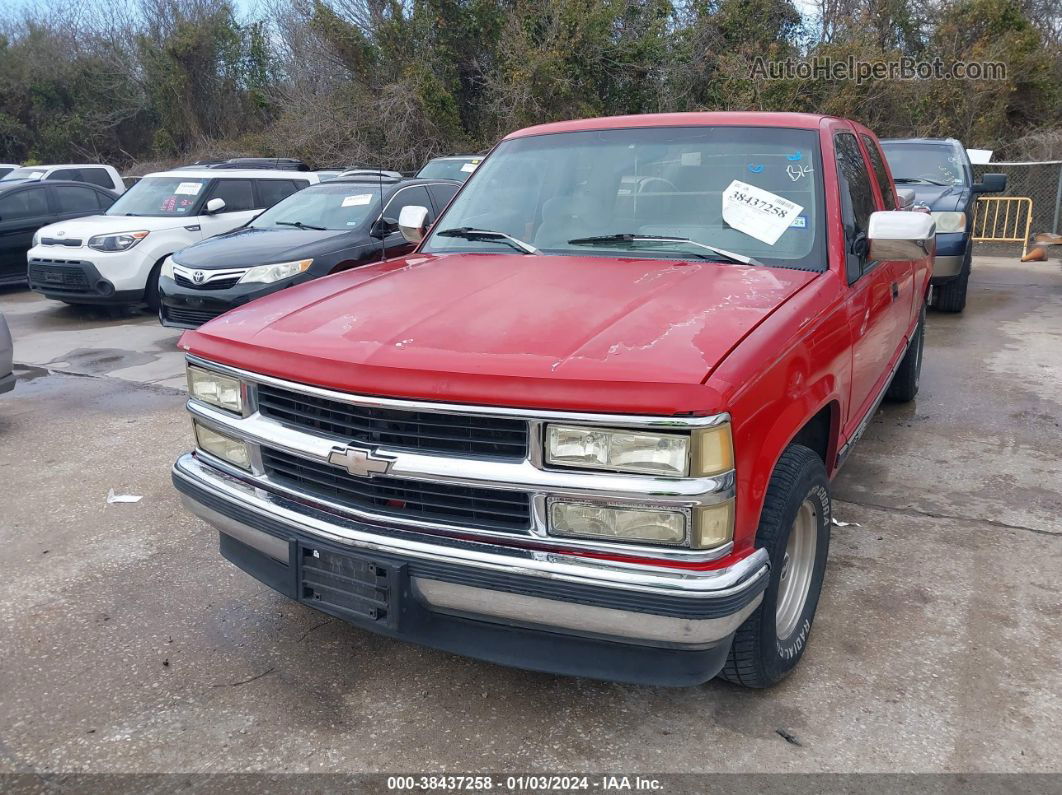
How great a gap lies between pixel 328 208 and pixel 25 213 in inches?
247

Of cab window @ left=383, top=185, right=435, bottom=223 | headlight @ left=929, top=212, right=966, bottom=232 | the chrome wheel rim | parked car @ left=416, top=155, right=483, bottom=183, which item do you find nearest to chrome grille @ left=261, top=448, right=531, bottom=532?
the chrome wheel rim

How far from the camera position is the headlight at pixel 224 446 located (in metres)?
2.90

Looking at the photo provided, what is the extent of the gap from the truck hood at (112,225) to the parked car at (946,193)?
794cm

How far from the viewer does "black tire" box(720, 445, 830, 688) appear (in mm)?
2520

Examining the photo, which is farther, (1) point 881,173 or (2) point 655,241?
(1) point 881,173

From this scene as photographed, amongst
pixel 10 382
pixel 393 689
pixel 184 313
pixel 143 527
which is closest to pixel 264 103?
pixel 184 313

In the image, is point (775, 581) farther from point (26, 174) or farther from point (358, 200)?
point (26, 174)

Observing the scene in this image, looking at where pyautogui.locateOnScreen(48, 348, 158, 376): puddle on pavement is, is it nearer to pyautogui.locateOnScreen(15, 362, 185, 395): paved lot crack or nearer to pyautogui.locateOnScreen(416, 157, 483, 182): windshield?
pyautogui.locateOnScreen(15, 362, 185, 395): paved lot crack

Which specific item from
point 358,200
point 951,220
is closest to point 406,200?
point 358,200

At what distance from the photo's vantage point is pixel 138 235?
390 inches

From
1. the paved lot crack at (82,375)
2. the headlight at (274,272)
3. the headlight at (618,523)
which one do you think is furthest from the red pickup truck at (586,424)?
the headlight at (274,272)

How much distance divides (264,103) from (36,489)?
87.5ft

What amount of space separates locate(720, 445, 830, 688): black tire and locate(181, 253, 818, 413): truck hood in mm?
501

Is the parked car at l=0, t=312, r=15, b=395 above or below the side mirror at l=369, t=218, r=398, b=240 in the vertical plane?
below
